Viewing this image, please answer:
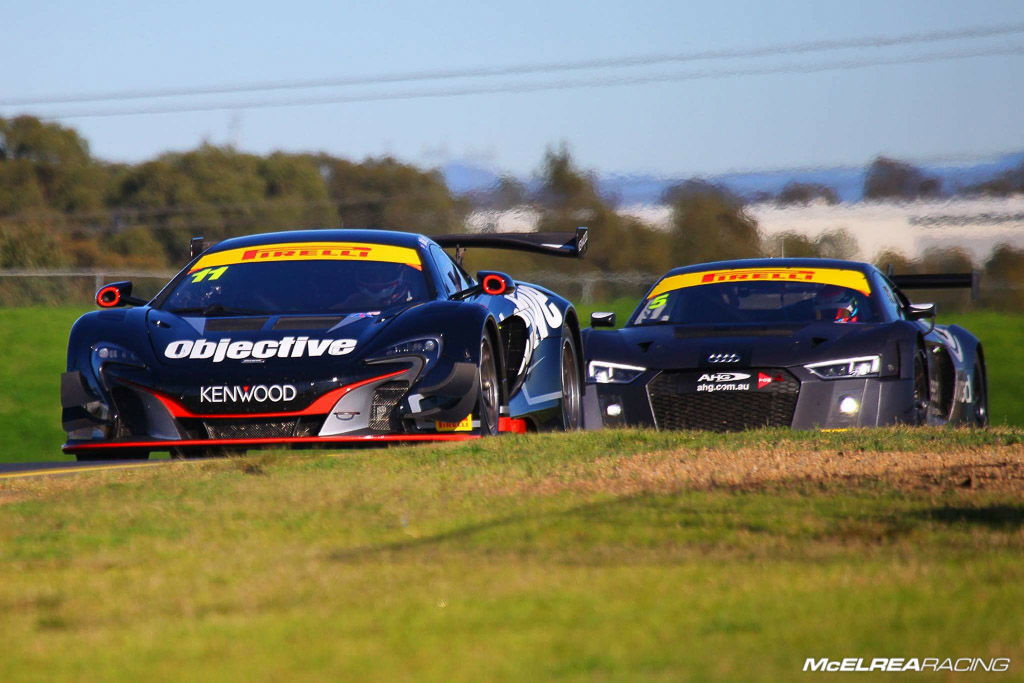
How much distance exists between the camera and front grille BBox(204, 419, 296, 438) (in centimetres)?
806

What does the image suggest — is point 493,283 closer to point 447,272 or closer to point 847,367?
point 447,272

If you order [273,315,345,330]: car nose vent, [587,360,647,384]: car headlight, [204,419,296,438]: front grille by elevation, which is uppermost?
[273,315,345,330]: car nose vent

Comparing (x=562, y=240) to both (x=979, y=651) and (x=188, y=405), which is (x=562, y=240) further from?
(x=979, y=651)

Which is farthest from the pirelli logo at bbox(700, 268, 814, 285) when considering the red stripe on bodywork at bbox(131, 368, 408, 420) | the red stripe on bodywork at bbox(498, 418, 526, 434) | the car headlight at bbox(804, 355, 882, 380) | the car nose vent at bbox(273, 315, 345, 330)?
the red stripe on bodywork at bbox(131, 368, 408, 420)

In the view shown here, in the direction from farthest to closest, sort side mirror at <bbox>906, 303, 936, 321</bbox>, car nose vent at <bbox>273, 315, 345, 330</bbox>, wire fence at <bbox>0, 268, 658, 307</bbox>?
wire fence at <bbox>0, 268, 658, 307</bbox> < side mirror at <bbox>906, 303, 936, 321</bbox> < car nose vent at <bbox>273, 315, 345, 330</bbox>

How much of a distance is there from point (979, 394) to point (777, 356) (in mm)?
3232

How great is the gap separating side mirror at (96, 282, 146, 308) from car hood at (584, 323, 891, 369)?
10.8ft

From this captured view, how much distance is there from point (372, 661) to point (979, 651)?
A: 1.33m

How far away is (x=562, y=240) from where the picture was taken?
37.7 feet

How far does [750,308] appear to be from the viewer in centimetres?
1184

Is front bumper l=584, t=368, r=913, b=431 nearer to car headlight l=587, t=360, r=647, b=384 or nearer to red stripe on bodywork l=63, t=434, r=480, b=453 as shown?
car headlight l=587, t=360, r=647, b=384

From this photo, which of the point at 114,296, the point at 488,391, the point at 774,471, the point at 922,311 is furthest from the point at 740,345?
the point at 114,296

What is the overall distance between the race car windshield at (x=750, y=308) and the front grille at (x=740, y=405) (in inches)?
43.1

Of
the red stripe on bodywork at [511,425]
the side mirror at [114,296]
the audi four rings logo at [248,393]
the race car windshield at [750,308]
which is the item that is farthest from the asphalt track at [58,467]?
the race car windshield at [750,308]
